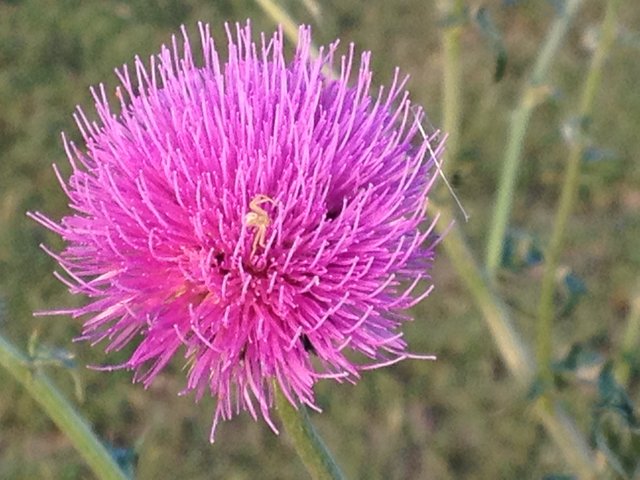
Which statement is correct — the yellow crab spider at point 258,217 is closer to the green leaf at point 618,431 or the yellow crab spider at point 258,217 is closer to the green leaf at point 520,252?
the green leaf at point 618,431

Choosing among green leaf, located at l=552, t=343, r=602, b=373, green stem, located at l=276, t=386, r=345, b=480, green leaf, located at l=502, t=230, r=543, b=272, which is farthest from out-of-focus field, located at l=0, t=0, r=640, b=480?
green stem, located at l=276, t=386, r=345, b=480

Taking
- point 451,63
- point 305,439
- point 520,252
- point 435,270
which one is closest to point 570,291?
point 520,252

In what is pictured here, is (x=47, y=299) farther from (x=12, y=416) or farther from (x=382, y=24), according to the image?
(x=382, y=24)

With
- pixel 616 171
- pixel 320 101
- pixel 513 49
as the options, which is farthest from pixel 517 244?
pixel 513 49

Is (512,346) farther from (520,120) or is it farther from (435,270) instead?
(435,270)

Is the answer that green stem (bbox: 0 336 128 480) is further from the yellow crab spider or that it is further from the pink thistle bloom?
the yellow crab spider

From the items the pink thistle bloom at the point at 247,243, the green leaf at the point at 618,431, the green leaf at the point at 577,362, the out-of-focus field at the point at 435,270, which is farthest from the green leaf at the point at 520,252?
the pink thistle bloom at the point at 247,243
